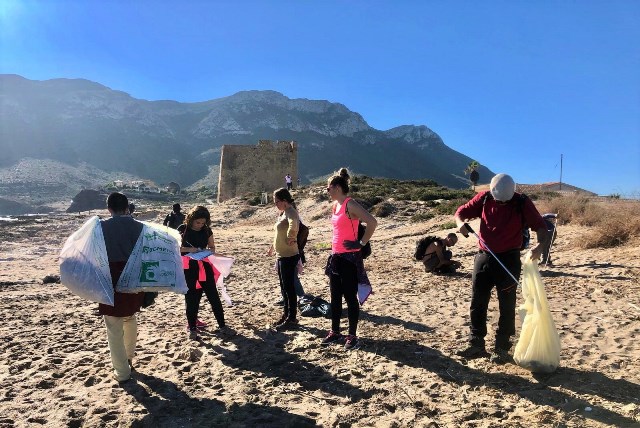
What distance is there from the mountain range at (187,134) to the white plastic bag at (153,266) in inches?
3199

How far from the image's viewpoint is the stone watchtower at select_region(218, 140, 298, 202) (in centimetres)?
3444

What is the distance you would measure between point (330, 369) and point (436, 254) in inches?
177

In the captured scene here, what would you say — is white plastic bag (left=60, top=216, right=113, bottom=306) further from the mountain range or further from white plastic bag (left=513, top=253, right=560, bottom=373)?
the mountain range

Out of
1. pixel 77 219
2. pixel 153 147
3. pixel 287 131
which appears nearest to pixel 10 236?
pixel 77 219

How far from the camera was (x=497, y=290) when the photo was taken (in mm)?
3770

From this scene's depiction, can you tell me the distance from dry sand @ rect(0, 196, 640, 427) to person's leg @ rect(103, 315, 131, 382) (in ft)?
0.39

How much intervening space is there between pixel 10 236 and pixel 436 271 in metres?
17.9

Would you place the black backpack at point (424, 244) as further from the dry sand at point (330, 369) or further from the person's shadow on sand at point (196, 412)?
the person's shadow on sand at point (196, 412)

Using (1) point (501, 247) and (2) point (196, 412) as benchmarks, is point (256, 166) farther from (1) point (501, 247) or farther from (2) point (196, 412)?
(2) point (196, 412)

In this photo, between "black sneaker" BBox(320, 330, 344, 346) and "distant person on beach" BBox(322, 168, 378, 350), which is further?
"black sneaker" BBox(320, 330, 344, 346)

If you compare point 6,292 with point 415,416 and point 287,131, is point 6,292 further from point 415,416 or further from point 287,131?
point 287,131

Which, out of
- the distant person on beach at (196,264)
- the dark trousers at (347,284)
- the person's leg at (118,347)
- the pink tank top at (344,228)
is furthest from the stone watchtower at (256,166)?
the person's leg at (118,347)

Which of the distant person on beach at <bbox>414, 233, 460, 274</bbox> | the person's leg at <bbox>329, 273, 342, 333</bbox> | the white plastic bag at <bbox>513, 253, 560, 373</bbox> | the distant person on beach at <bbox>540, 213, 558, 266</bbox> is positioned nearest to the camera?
the white plastic bag at <bbox>513, 253, 560, 373</bbox>

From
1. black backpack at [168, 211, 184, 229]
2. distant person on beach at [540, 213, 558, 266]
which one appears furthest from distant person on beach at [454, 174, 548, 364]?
black backpack at [168, 211, 184, 229]
